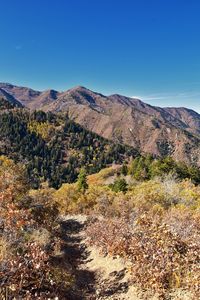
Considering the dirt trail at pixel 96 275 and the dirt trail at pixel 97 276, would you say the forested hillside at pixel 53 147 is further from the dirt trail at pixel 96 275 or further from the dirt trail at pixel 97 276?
the dirt trail at pixel 97 276

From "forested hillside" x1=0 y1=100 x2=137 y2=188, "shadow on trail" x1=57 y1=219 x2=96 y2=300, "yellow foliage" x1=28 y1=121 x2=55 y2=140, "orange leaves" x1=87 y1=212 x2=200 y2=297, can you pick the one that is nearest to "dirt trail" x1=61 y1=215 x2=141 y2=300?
"shadow on trail" x1=57 y1=219 x2=96 y2=300

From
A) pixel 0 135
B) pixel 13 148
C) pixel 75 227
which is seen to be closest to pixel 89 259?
pixel 75 227

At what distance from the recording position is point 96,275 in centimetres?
1692

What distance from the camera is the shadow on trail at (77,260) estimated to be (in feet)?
46.9

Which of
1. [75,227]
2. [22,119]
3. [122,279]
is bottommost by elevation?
[75,227]

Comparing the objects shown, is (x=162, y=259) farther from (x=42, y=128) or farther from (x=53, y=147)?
(x=42, y=128)

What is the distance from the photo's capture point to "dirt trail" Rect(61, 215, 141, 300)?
45.6 feet

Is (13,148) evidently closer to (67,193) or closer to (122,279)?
(67,193)

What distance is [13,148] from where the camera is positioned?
5915 inches

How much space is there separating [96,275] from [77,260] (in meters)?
3.40

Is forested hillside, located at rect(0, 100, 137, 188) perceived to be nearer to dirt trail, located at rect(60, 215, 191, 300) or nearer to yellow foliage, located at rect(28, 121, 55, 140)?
yellow foliage, located at rect(28, 121, 55, 140)

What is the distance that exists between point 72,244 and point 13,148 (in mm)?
131631

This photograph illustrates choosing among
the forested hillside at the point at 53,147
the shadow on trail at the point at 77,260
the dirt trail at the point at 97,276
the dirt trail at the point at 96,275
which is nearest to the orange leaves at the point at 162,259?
the dirt trail at the point at 97,276

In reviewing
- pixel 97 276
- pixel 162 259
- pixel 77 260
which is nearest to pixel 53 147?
pixel 77 260
